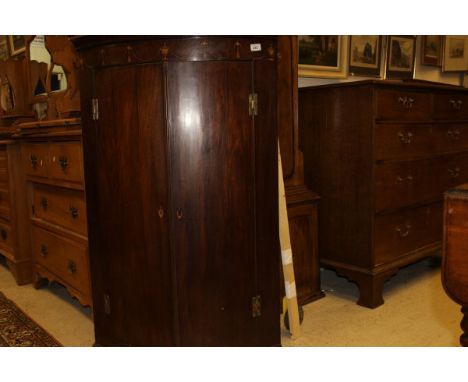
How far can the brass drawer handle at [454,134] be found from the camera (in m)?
3.40

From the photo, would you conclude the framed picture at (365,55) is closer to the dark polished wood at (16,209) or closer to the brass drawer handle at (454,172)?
the brass drawer handle at (454,172)

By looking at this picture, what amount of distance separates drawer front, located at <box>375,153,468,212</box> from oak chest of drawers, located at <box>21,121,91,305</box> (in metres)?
1.79

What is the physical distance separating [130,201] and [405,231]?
1.97m

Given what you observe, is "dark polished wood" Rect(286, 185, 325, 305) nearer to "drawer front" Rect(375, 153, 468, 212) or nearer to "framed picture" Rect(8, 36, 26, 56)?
"drawer front" Rect(375, 153, 468, 212)

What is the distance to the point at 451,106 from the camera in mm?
3357

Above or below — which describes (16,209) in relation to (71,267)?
above

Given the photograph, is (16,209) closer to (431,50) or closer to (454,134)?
(454,134)

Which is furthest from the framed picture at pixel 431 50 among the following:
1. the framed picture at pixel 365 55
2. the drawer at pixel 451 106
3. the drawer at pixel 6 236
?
the drawer at pixel 6 236

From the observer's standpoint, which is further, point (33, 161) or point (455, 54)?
point (455, 54)

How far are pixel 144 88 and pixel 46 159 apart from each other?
1.36 metres

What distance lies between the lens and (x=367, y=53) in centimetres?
387

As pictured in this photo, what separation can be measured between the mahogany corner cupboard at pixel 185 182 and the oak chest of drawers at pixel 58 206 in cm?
53

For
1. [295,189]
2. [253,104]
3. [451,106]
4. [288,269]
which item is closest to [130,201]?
[253,104]

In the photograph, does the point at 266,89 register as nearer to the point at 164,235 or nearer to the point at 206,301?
the point at 164,235
